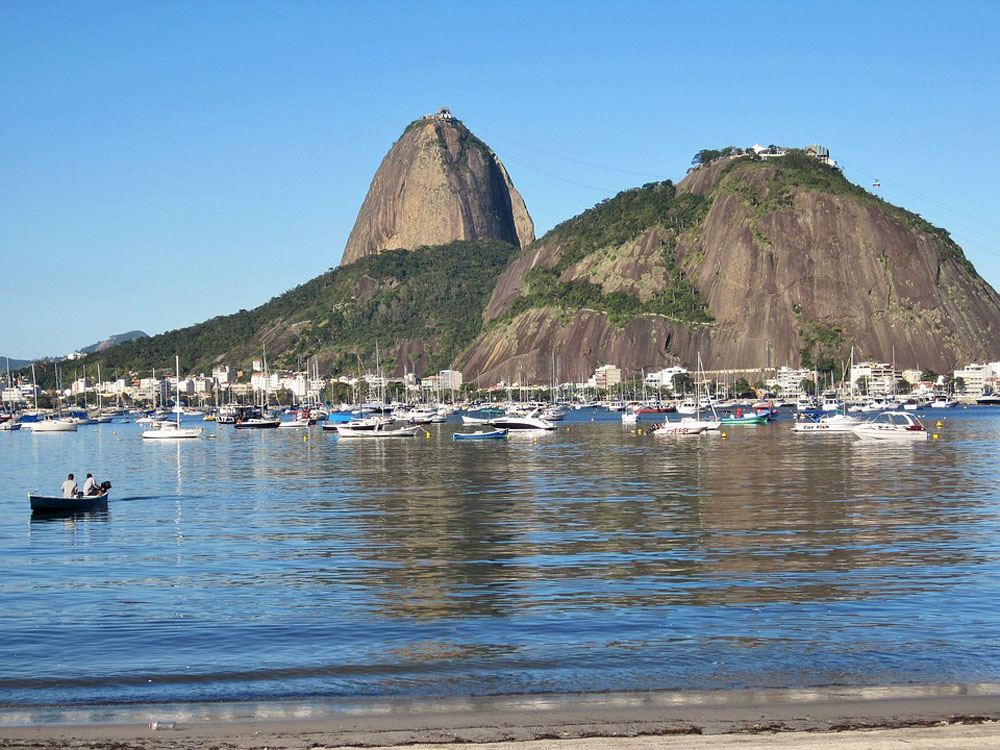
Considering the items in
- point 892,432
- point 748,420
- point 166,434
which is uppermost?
point 166,434

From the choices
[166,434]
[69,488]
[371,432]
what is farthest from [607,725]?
[166,434]

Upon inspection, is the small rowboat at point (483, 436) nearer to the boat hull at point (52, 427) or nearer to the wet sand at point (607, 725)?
the boat hull at point (52, 427)

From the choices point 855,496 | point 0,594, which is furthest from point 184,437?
point 0,594

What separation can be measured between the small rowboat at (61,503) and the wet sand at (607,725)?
3185 cm

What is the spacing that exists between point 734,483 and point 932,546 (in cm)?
2259

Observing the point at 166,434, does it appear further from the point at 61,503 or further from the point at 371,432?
the point at 61,503

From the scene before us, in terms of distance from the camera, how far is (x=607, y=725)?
53.9 ft

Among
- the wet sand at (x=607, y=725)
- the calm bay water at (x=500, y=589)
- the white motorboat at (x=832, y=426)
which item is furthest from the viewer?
the white motorboat at (x=832, y=426)

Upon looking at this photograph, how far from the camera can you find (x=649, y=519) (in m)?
41.4

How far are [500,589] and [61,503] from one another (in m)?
26.9

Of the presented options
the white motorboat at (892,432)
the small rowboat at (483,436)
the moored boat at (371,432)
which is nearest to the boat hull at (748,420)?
the small rowboat at (483,436)

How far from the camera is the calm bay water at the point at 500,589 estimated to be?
19.6 meters

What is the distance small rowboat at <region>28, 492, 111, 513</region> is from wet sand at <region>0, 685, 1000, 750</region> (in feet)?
104

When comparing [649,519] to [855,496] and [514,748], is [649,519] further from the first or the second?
[514,748]
